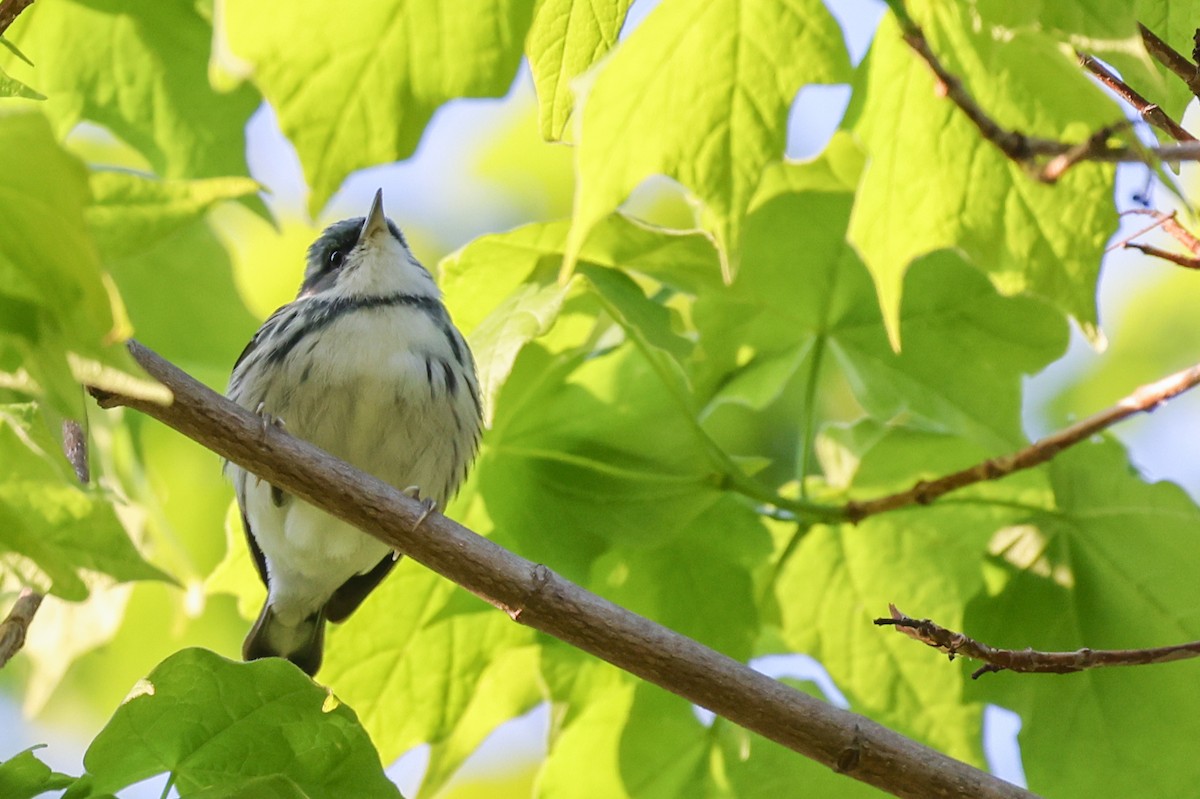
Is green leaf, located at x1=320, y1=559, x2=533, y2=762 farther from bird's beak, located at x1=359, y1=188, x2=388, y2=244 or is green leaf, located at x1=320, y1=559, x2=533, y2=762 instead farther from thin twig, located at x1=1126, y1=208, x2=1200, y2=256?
bird's beak, located at x1=359, y1=188, x2=388, y2=244

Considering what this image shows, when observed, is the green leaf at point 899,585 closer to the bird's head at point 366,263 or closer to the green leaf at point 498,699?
the green leaf at point 498,699

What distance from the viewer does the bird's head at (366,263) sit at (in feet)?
11.2

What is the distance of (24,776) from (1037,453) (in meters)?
1.47

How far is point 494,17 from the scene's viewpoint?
1406 mm

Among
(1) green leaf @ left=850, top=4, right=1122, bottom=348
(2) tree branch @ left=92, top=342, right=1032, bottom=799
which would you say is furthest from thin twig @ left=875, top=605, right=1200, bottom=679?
(1) green leaf @ left=850, top=4, right=1122, bottom=348

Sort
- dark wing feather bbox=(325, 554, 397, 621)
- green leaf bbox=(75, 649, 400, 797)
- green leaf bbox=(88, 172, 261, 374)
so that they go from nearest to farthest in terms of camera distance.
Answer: green leaf bbox=(75, 649, 400, 797) → green leaf bbox=(88, 172, 261, 374) → dark wing feather bbox=(325, 554, 397, 621)

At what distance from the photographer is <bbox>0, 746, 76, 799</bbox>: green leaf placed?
1.42m

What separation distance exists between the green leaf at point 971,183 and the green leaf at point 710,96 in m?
0.16

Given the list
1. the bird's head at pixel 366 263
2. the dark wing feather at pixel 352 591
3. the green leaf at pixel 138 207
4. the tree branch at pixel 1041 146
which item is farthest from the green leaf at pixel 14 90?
the dark wing feather at pixel 352 591

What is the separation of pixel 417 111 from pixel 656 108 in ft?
0.89

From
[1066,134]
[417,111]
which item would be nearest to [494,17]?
[417,111]

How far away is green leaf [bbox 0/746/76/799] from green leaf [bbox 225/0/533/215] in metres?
0.70

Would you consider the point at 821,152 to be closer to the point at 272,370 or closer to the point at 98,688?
the point at 272,370

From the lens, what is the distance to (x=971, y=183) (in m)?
1.62
